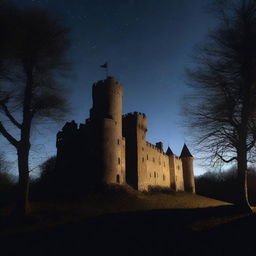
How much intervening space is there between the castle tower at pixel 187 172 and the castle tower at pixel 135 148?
2103cm

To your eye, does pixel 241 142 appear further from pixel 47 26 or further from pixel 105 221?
pixel 47 26

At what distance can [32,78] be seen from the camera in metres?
15.3

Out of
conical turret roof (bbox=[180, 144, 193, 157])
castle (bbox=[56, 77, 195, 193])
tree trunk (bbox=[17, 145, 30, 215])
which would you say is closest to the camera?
tree trunk (bbox=[17, 145, 30, 215])

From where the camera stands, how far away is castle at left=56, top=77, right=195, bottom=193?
99.5 feet

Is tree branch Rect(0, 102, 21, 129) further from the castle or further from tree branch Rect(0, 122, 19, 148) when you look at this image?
the castle

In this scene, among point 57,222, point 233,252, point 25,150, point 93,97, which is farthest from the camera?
point 93,97

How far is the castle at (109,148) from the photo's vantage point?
30.3 metres

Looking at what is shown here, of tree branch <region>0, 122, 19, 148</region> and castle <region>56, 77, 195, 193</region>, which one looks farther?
castle <region>56, 77, 195, 193</region>

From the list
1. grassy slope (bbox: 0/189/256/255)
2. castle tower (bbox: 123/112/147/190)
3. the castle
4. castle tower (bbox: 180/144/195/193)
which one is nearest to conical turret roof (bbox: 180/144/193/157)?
castle tower (bbox: 180/144/195/193)

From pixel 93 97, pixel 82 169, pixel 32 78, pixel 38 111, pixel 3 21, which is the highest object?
pixel 93 97

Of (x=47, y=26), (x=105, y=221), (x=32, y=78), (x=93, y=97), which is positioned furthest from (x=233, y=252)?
(x=93, y=97)

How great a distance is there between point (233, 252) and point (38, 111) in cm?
1280

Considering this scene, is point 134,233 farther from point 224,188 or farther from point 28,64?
point 224,188

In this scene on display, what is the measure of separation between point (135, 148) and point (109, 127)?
7.75 m
